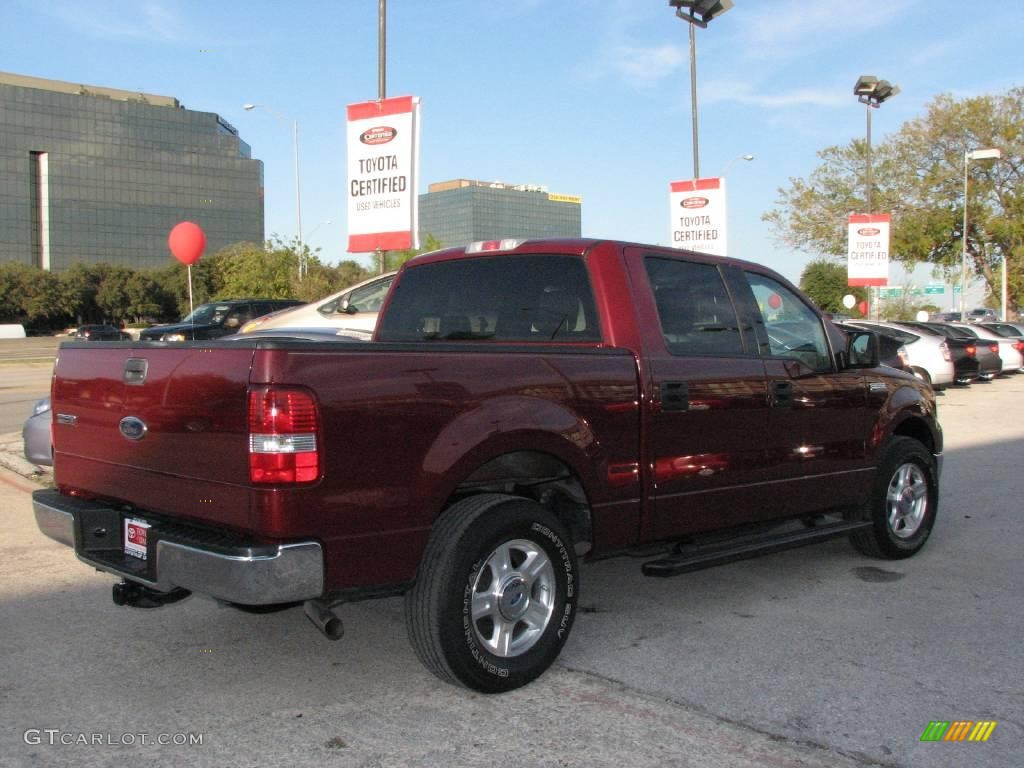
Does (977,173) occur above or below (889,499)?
above

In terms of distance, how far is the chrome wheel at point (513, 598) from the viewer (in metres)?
3.87

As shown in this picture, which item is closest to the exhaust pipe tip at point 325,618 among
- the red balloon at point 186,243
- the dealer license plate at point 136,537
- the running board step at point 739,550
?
the dealer license plate at point 136,537

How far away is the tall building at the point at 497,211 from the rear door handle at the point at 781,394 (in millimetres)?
19673

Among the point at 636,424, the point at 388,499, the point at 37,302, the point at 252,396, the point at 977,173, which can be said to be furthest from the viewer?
the point at 37,302

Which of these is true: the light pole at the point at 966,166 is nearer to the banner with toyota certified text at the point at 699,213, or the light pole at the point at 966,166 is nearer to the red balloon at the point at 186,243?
the banner with toyota certified text at the point at 699,213

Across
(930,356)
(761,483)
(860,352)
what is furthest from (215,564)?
(930,356)

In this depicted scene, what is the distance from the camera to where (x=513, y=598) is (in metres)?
3.96

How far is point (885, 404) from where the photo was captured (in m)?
5.93

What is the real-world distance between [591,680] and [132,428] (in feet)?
7.00

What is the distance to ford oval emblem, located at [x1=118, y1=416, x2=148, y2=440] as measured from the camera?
383 centimetres

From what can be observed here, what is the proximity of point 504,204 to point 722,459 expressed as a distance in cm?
3056

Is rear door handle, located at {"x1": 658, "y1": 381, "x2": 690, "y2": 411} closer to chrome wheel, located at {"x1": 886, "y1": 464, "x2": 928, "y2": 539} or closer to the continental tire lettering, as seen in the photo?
the continental tire lettering

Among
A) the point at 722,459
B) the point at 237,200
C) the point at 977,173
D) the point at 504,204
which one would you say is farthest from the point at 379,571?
the point at 237,200

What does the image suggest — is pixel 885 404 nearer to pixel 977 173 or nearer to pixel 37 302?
pixel 977 173
